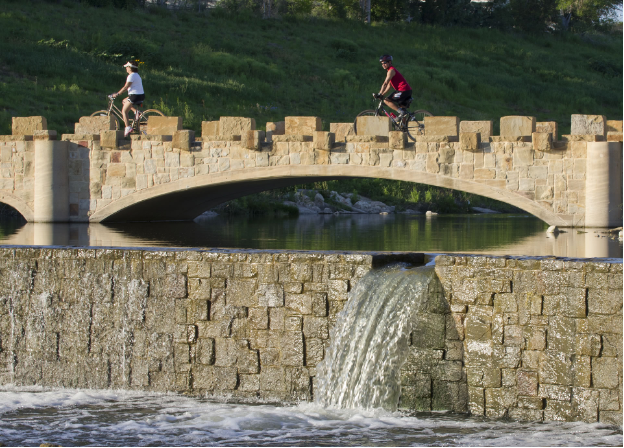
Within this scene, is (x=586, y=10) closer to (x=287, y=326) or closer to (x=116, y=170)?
(x=116, y=170)

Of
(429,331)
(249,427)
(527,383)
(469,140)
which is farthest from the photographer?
(469,140)

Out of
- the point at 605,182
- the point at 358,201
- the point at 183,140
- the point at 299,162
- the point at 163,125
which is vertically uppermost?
the point at 163,125

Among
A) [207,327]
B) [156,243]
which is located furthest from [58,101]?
[207,327]

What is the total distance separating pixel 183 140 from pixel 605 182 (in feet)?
25.2

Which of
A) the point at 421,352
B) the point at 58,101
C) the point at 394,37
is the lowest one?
the point at 421,352

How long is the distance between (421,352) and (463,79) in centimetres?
3221

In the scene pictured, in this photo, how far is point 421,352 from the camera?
27.2ft

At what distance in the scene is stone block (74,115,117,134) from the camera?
1805 centimetres

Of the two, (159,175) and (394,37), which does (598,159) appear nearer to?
(159,175)

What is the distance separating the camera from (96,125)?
59.3 ft

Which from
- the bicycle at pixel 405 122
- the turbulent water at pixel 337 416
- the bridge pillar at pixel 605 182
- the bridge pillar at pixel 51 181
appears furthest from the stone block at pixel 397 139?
the turbulent water at pixel 337 416

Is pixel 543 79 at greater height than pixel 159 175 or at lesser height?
greater

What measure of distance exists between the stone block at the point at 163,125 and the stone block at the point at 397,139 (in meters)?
4.35

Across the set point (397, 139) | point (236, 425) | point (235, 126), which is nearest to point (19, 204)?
point (235, 126)
